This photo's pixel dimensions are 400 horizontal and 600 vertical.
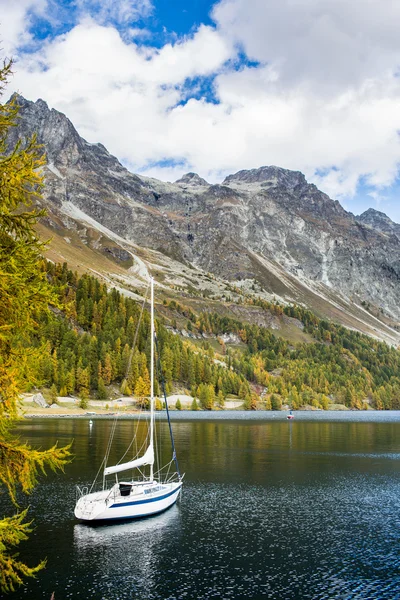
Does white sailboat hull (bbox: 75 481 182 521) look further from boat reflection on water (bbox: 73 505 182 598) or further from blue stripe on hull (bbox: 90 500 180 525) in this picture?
boat reflection on water (bbox: 73 505 182 598)

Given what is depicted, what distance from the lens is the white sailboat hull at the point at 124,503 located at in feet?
146

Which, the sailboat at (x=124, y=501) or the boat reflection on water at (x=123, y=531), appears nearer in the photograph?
the boat reflection on water at (x=123, y=531)

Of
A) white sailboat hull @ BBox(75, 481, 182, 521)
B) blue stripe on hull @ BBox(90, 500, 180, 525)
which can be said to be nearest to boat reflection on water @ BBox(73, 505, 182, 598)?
blue stripe on hull @ BBox(90, 500, 180, 525)

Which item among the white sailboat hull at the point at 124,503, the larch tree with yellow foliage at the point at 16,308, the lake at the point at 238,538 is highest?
the larch tree with yellow foliage at the point at 16,308

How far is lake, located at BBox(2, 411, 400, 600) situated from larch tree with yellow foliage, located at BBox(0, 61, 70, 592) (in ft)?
51.5

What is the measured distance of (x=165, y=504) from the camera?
50156 millimetres

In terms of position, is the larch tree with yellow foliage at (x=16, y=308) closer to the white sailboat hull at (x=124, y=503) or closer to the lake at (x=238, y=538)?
the lake at (x=238, y=538)

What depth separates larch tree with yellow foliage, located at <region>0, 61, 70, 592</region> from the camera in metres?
18.1

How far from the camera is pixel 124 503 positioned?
45625 millimetres

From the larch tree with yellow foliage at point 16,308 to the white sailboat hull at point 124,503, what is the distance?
88.7 ft

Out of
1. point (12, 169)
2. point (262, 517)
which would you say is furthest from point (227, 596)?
point (12, 169)

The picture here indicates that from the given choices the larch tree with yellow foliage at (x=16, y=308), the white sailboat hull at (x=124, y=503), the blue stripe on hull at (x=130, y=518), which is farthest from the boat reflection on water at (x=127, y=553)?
the larch tree with yellow foliage at (x=16, y=308)

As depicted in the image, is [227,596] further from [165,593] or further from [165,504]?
[165,504]

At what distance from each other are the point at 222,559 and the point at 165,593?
7.42 meters
